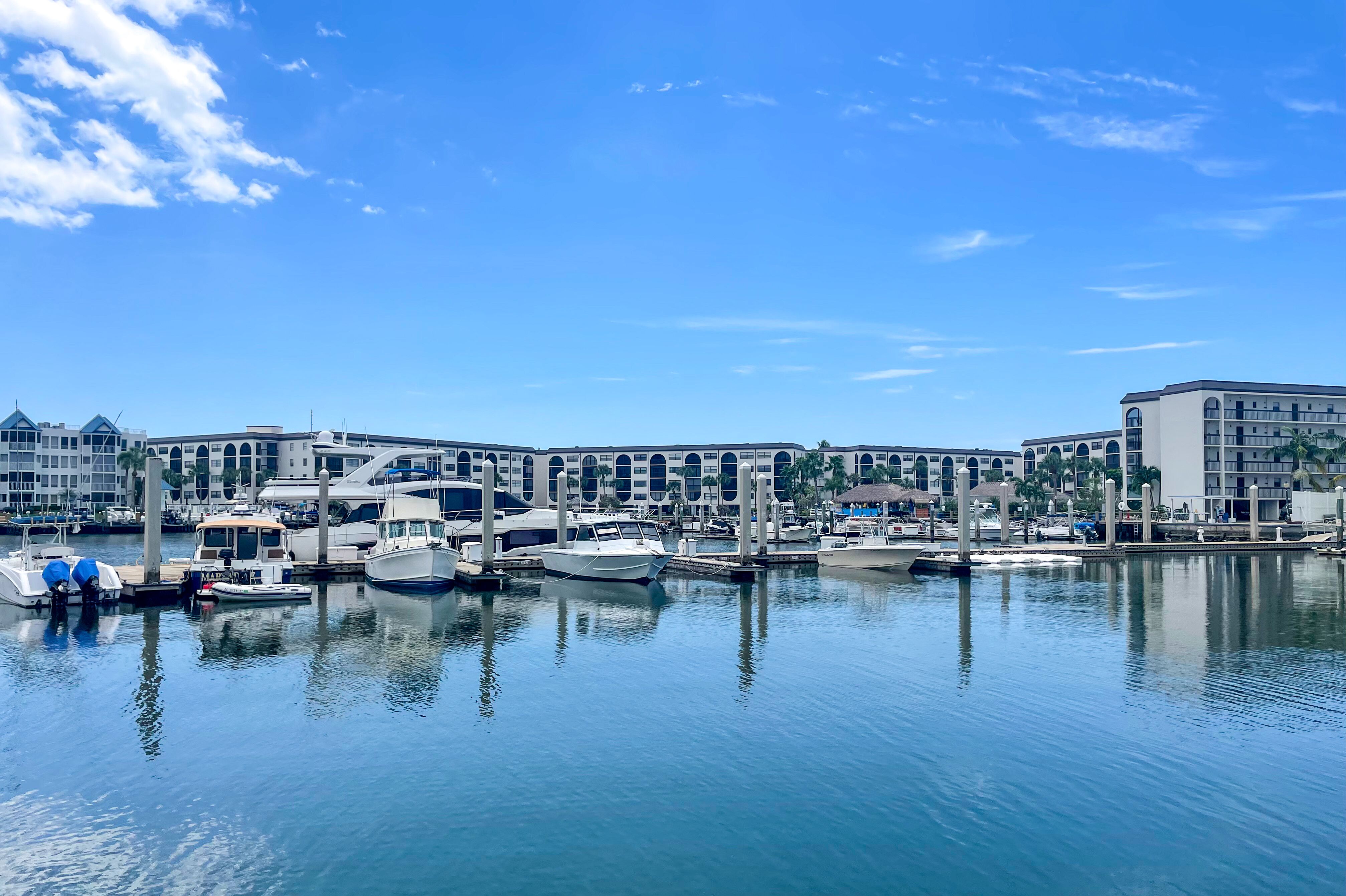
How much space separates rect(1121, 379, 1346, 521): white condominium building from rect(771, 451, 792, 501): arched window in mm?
66848

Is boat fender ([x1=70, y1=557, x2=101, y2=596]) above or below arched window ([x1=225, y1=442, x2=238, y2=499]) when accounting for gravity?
below

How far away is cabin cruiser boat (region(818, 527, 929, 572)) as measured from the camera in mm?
62000

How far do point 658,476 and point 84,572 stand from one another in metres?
130

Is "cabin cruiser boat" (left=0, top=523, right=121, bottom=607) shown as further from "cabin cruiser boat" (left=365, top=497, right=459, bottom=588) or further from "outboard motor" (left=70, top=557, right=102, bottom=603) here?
"cabin cruiser boat" (left=365, top=497, right=459, bottom=588)

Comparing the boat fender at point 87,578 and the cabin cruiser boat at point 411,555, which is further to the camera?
the cabin cruiser boat at point 411,555

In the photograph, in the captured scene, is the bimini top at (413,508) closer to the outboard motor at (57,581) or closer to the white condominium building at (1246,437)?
the outboard motor at (57,581)

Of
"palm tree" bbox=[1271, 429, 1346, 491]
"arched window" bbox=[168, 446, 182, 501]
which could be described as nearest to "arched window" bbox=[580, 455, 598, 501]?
"arched window" bbox=[168, 446, 182, 501]

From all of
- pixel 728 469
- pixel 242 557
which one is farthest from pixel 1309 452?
pixel 242 557

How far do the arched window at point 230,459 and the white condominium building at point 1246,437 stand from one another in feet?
458

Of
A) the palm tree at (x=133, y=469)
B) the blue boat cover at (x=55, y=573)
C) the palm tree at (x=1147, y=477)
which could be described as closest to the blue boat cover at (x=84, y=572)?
the blue boat cover at (x=55, y=573)

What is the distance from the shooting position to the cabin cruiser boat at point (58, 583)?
129 ft

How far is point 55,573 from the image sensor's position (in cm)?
3956

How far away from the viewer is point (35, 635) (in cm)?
3312

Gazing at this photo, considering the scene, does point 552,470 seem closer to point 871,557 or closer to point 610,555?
point 871,557
